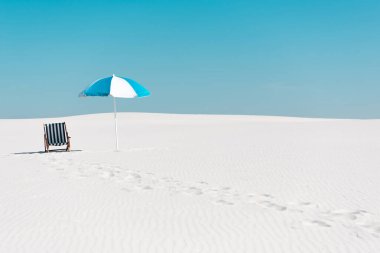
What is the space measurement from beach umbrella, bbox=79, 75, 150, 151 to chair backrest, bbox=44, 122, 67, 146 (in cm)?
131

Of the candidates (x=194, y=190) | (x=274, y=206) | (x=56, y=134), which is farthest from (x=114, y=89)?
(x=274, y=206)

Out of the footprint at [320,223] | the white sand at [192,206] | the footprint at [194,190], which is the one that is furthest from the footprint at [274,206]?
the footprint at [194,190]

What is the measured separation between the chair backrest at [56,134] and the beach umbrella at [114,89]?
131 centimetres

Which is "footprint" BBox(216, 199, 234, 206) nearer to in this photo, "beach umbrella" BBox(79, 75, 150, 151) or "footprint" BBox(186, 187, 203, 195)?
"footprint" BBox(186, 187, 203, 195)

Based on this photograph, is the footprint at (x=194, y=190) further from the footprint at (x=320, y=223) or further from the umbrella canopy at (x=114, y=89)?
the umbrella canopy at (x=114, y=89)

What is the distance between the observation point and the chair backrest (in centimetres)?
1473

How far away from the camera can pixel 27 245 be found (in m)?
4.87

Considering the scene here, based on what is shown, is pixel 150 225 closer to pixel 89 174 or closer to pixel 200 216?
pixel 200 216

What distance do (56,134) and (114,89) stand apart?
2560mm

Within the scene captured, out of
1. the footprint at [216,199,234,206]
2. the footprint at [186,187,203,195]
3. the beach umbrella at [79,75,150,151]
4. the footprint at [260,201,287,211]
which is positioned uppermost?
the beach umbrella at [79,75,150,151]

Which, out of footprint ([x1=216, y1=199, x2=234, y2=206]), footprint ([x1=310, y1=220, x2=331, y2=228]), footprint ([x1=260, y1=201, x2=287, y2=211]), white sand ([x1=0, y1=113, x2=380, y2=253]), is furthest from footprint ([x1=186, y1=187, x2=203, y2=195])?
footprint ([x1=310, y1=220, x2=331, y2=228])

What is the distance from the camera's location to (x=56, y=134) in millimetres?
14820

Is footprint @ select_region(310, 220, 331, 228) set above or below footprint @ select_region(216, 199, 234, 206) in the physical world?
above

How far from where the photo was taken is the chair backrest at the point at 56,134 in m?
14.7
